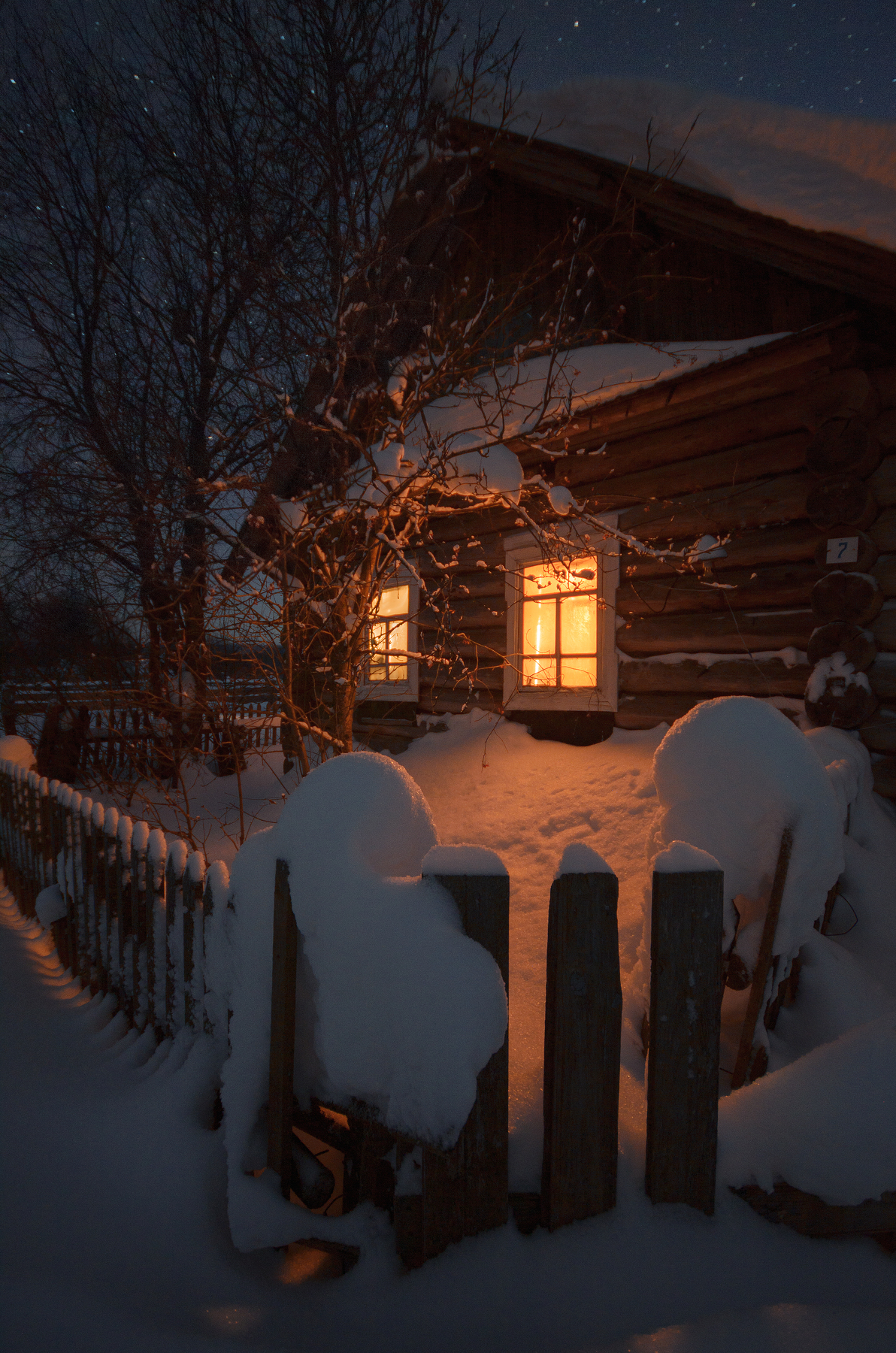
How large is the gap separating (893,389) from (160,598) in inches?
397

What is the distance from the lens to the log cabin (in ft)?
14.1

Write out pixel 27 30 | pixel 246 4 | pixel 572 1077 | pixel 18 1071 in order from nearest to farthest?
pixel 572 1077 → pixel 18 1071 → pixel 246 4 → pixel 27 30

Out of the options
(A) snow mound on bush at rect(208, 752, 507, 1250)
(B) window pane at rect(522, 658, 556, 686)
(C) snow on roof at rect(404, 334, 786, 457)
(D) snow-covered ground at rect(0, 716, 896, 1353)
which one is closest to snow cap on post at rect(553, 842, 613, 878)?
(A) snow mound on bush at rect(208, 752, 507, 1250)

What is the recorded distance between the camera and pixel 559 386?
5395 millimetres

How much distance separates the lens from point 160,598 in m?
10.6

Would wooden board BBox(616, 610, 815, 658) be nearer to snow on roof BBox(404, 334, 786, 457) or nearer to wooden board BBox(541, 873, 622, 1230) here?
snow on roof BBox(404, 334, 786, 457)

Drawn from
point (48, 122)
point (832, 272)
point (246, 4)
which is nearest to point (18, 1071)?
point (832, 272)

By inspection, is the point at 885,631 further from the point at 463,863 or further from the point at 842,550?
the point at 463,863

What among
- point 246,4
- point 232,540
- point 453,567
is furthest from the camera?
point 246,4

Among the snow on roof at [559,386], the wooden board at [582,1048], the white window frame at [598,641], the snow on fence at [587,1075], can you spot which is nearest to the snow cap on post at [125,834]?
the snow on fence at [587,1075]

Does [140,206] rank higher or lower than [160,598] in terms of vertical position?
higher

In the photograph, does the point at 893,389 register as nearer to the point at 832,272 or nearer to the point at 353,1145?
the point at 832,272

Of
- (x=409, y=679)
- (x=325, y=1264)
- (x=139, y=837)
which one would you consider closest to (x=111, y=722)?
(x=139, y=837)

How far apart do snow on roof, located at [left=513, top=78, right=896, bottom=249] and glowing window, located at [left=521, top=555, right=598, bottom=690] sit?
290cm
